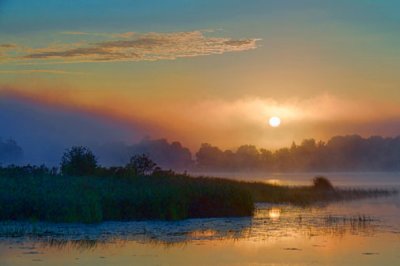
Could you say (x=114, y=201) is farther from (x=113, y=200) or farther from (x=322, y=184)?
(x=322, y=184)

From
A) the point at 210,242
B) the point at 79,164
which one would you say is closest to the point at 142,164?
the point at 79,164

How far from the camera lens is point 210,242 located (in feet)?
70.5

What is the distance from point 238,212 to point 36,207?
7355 mm

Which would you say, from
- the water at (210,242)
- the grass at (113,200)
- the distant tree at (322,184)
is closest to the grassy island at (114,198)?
the grass at (113,200)

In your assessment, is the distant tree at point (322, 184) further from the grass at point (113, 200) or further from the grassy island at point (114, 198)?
the grass at point (113, 200)

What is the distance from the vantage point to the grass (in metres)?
26.2

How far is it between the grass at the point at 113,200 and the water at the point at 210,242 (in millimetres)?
1076

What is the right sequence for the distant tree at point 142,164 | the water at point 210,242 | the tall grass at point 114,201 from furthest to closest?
the distant tree at point 142,164
the tall grass at point 114,201
the water at point 210,242

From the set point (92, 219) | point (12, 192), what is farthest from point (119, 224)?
point (12, 192)

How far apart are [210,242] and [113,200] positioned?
6.93 m

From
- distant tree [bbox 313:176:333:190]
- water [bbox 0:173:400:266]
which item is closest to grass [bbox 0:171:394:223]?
water [bbox 0:173:400:266]

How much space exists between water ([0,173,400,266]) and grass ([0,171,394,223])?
1076 millimetres

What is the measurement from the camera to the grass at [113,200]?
2620 centimetres

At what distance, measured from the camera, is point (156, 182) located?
113 feet
